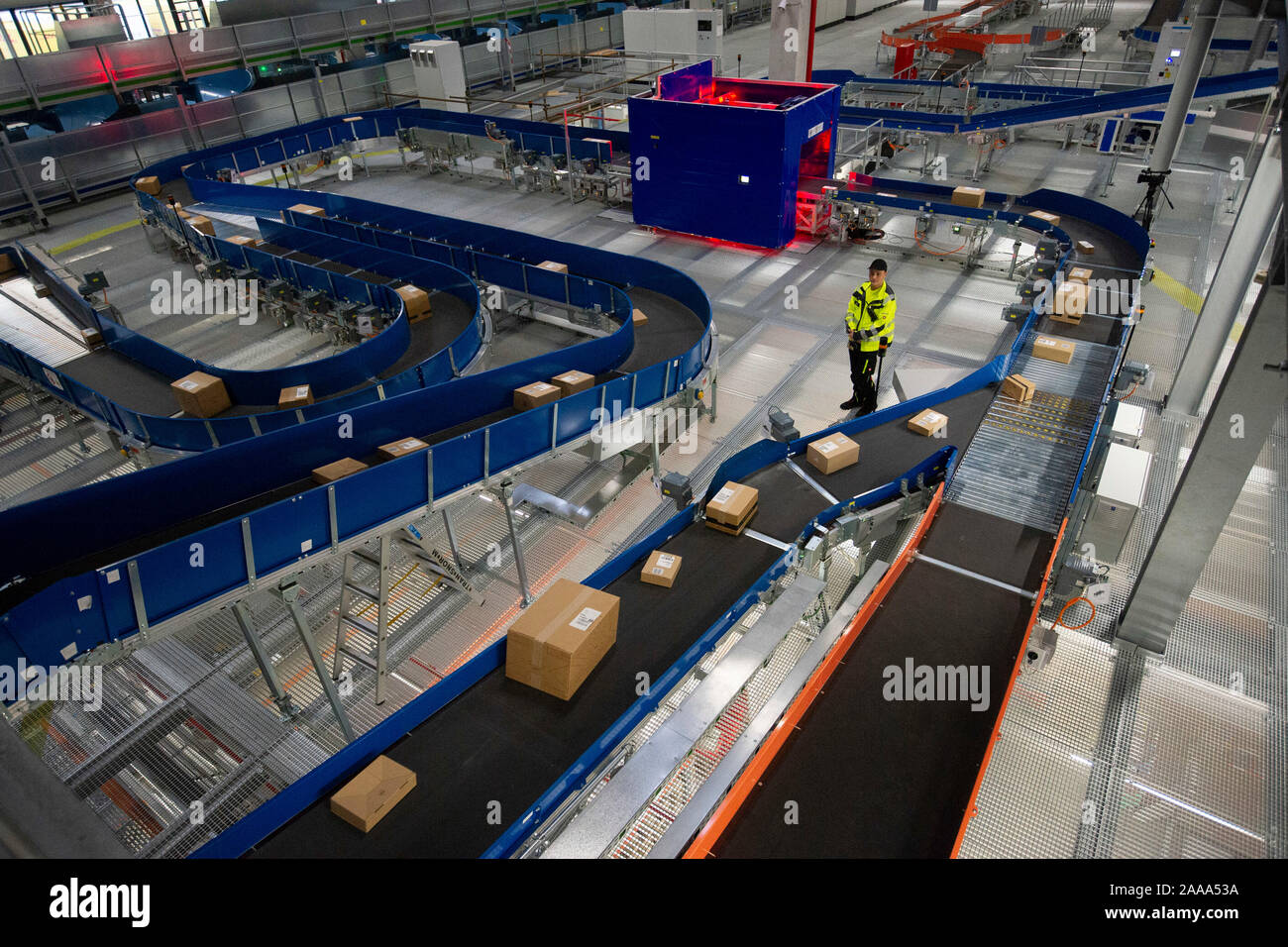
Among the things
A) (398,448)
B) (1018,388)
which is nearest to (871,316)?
(1018,388)

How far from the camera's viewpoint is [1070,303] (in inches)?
314

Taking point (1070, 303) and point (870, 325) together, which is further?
point (1070, 303)

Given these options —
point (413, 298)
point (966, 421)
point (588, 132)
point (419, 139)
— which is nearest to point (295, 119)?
point (419, 139)

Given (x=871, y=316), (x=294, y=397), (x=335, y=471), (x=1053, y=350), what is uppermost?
(x=871, y=316)

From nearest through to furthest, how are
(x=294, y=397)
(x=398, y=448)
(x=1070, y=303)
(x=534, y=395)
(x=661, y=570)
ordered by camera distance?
(x=661, y=570)
(x=398, y=448)
(x=534, y=395)
(x=294, y=397)
(x=1070, y=303)

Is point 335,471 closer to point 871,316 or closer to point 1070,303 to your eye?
point 871,316

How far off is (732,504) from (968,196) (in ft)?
30.4

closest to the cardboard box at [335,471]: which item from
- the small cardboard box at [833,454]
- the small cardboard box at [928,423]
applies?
the small cardboard box at [833,454]

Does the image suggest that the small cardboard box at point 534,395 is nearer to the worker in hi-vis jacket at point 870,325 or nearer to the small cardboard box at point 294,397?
the small cardboard box at point 294,397

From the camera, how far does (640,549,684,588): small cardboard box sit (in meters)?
4.87

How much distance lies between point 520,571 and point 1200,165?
17.8 metres

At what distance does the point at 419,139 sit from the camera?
1719cm

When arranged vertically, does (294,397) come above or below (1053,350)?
below
